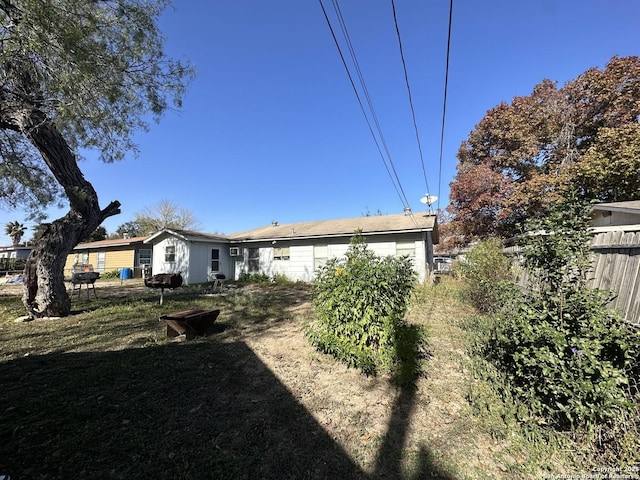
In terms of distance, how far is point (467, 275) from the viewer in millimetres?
8328

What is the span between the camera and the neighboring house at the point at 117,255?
19828 mm

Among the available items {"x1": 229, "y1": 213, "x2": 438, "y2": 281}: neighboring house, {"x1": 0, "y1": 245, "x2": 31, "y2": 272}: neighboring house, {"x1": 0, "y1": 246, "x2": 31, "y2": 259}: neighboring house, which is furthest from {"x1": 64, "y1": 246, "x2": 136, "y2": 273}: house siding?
{"x1": 0, "y1": 246, "x2": 31, "y2": 259}: neighboring house

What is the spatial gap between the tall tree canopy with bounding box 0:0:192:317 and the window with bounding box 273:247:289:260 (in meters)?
8.40

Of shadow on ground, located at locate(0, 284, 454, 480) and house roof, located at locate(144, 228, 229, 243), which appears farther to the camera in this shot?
house roof, located at locate(144, 228, 229, 243)

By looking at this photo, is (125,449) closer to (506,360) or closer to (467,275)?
(506,360)

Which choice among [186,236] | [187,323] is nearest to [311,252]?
[186,236]

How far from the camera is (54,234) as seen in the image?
7582 millimetres

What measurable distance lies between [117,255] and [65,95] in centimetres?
1844

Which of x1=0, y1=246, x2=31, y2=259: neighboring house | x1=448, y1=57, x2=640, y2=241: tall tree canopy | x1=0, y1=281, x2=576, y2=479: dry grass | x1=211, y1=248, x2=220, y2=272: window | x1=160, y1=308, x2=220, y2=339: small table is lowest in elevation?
x1=0, y1=281, x2=576, y2=479: dry grass

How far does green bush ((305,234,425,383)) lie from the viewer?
Result: 3758 mm

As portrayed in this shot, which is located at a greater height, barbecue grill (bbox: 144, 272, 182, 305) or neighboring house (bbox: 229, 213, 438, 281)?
neighboring house (bbox: 229, 213, 438, 281)

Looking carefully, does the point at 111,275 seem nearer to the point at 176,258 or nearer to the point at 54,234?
the point at 176,258

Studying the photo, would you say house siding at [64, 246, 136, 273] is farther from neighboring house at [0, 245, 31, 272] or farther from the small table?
the small table

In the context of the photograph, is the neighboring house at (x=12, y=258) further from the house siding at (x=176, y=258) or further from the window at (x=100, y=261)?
the house siding at (x=176, y=258)
